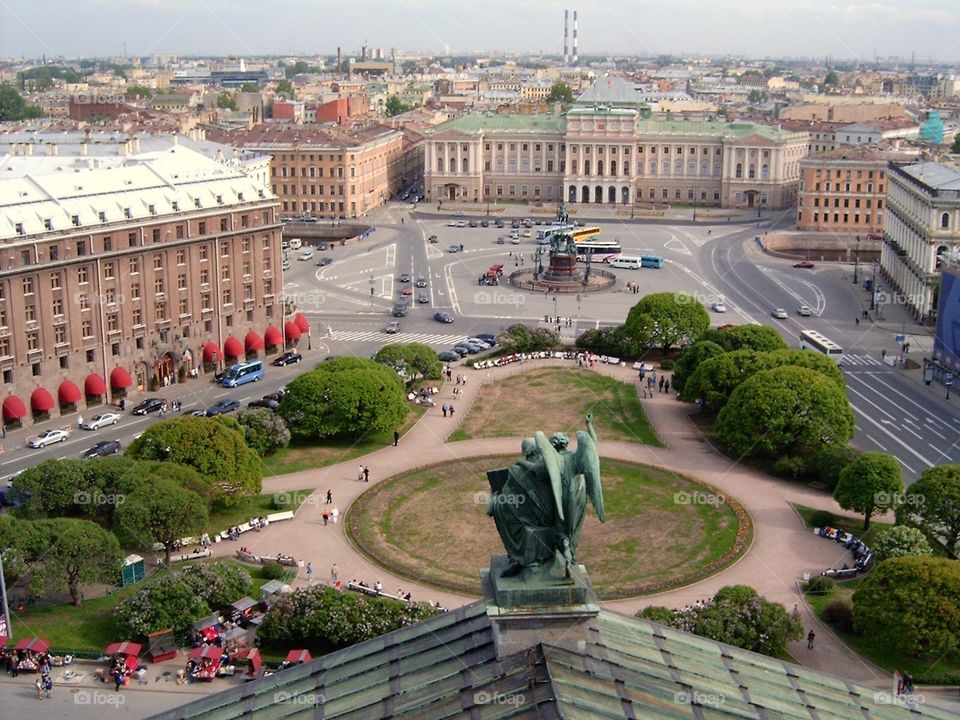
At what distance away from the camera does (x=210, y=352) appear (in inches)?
3322

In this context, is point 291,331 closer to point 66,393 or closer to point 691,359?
point 66,393

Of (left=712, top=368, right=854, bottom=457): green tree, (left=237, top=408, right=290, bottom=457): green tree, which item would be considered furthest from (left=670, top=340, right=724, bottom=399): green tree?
(left=237, top=408, right=290, bottom=457): green tree

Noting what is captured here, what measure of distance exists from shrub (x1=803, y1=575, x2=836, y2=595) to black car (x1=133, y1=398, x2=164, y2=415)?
41615mm

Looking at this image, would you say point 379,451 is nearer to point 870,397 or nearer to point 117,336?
point 117,336

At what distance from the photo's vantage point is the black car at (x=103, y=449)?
2603 inches

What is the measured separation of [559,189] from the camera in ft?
564

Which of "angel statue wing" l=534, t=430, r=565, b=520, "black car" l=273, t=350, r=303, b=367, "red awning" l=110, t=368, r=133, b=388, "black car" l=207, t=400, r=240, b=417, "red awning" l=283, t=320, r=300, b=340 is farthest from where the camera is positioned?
"red awning" l=283, t=320, r=300, b=340

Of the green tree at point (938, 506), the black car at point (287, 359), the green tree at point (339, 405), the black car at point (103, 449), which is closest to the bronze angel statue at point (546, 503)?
the green tree at point (938, 506)

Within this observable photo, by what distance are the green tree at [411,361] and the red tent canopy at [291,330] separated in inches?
564

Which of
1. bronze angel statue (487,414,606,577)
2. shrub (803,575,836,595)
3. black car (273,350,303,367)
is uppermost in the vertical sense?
bronze angel statue (487,414,606,577)

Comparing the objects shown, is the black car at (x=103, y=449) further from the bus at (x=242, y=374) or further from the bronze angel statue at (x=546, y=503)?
the bronze angel statue at (x=546, y=503)

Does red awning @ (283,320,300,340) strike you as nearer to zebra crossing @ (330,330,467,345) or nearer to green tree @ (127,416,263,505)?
zebra crossing @ (330,330,467,345)

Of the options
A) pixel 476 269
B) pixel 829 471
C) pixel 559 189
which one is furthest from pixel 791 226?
pixel 829 471

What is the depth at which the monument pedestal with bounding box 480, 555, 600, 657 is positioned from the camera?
16.2 m
